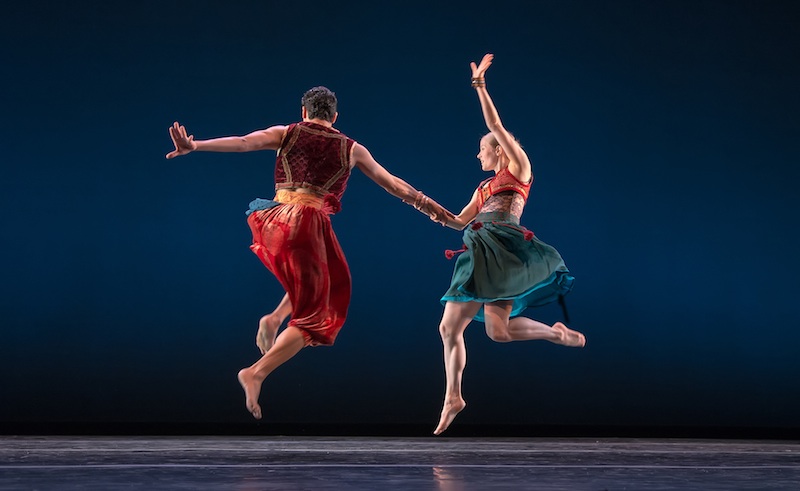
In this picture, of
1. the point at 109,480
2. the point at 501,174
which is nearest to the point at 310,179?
the point at 501,174

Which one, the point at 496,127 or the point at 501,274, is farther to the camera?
the point at 501,274

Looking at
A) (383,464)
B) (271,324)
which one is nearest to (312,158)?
(271,324)

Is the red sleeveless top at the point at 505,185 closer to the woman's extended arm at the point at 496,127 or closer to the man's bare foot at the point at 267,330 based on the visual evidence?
the woman's extended arm at the point at 496,127

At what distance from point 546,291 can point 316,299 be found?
1224mm

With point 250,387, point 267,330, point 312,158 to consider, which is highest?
point 312,158

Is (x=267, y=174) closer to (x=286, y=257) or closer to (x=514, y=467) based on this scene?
(x=286, y=257)

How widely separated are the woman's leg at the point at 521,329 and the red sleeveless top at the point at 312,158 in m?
1.02

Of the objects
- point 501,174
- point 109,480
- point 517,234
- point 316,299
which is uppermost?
point 501,174

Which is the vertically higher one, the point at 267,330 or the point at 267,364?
the point at 267,330

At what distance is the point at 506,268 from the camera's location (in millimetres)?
4543

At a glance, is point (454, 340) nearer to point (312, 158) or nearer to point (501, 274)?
point (501, 274)

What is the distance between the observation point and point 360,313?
598 cm

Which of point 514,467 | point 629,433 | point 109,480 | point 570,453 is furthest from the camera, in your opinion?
point 629,433

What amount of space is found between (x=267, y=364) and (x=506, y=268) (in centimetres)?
128
